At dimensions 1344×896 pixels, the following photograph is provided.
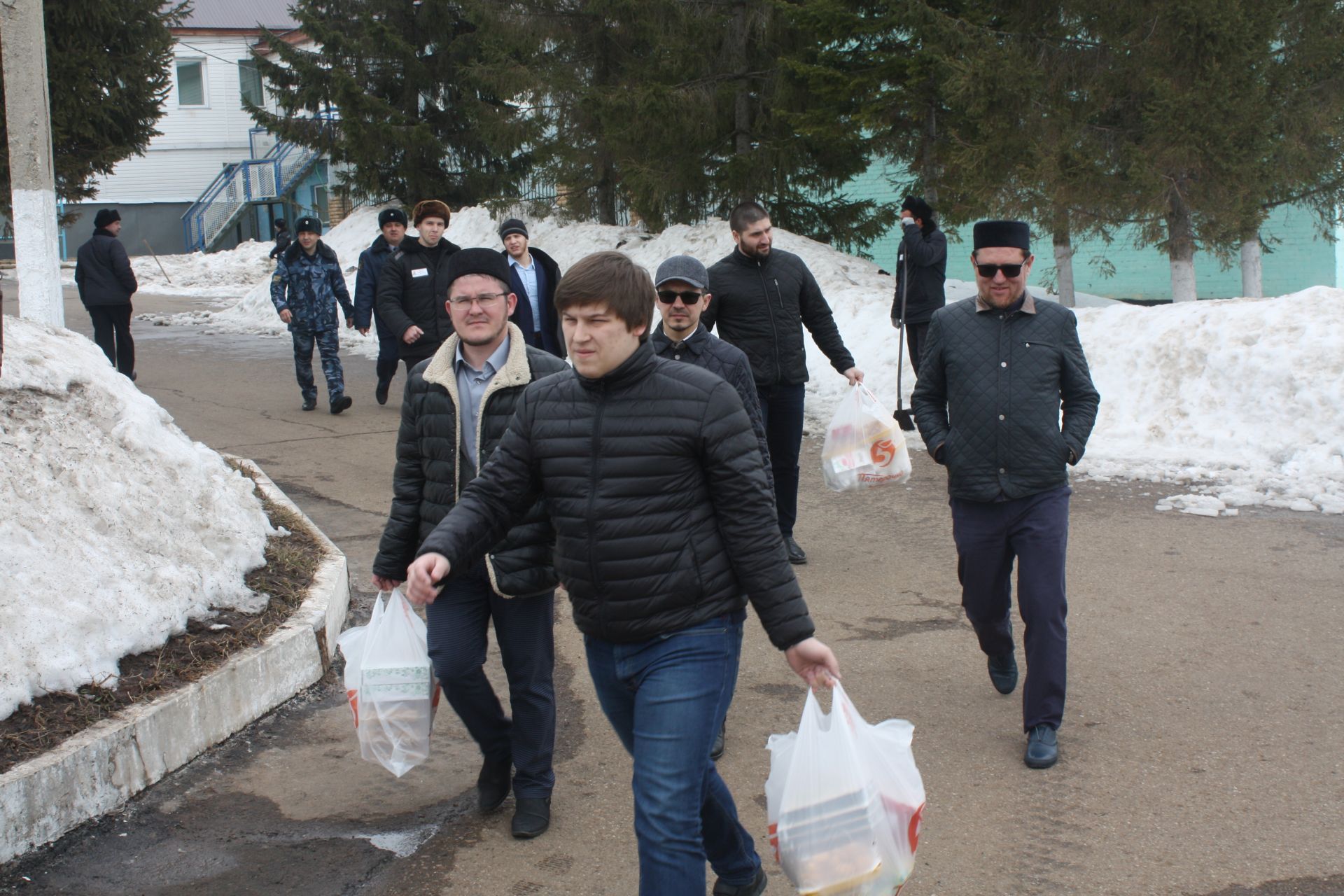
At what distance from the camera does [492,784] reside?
412 centimetres

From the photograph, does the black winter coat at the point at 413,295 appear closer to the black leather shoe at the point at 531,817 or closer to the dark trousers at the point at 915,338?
the dark trousers at the point at 915,338

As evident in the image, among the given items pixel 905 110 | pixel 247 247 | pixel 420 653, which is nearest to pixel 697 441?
pixel 420 653

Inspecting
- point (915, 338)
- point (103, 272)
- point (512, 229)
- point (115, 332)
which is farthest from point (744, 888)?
point (115, 332)

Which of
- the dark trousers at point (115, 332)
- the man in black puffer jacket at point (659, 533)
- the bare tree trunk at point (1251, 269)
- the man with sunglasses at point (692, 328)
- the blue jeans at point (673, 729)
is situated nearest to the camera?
the blue jeans at point (673, 729)

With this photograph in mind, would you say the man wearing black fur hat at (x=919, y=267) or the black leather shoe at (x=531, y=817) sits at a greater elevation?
the man wearing black fur hat at (x=919, y=267)

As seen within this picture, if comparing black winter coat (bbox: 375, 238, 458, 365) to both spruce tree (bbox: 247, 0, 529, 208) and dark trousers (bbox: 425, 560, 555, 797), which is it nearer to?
dark trousers (bbox: 425, 560, 555, 797)

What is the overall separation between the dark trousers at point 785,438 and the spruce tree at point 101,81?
1206cm

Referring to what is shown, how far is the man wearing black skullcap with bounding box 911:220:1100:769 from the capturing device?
4.47 m

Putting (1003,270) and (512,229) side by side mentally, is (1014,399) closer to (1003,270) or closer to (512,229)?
(1003,270)

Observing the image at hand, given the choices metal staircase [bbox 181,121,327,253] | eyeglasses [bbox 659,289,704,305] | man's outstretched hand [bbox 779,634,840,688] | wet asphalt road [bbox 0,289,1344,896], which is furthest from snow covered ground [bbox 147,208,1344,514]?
metal staircase [bbox 181,121,327,253]

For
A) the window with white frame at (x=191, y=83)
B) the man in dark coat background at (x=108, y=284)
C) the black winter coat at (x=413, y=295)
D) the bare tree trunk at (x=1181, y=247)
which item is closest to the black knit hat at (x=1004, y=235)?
the black winter coat at (x=413, y=295)

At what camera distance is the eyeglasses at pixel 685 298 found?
5.08 metres

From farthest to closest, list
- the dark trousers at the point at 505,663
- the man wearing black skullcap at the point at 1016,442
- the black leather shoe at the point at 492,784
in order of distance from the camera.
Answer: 1. the man wearing black skullcap at the point at 1016,442
2. the black leather shoe at the point at 492,784
3. the dark trousers at the point at 505,663

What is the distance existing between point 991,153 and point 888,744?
11748mm
